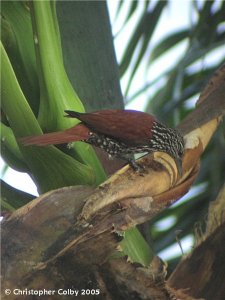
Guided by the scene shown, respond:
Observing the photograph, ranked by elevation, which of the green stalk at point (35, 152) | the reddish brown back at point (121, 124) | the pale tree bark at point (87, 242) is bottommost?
the pale tree bark at point (87, 242)

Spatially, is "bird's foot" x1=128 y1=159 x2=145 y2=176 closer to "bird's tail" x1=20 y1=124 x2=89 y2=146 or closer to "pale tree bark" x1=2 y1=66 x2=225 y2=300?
"pale tree bark" x1=2 y1=66 x2=225 y2=300

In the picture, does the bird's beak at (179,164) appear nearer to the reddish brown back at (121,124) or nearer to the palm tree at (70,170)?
the palm tree at (70,170)

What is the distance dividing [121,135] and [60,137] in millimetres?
238

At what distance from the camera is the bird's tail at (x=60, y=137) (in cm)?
115

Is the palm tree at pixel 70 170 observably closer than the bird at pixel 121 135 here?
Yes

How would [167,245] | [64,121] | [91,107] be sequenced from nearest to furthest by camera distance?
[64,121], [91,107], [167,245]

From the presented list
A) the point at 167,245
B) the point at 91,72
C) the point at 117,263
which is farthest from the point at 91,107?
the point at 117,263

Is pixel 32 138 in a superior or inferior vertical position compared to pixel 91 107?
inferior

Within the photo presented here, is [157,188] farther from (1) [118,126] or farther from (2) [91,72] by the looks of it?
(2) [91,72]

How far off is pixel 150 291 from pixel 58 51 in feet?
1.52

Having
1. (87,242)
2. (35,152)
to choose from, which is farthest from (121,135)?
(87,242)

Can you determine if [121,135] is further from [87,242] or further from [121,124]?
[87,242]

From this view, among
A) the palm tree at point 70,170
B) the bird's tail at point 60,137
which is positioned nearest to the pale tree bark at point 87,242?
the palm tree at point 70,170

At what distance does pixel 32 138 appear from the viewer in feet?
3.77
